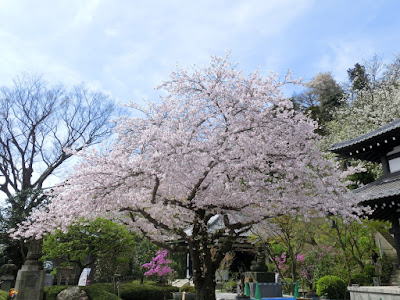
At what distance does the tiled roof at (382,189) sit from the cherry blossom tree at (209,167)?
1.28 metres

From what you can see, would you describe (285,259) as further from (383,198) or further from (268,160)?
(268,160)

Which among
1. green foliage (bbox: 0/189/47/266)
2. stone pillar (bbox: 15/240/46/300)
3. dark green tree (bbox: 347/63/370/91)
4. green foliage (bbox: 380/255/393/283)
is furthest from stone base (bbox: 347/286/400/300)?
dark green tree (bbox: 347/63/370/91)

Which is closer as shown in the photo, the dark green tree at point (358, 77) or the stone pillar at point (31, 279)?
the stone pillar at point (31, 279)

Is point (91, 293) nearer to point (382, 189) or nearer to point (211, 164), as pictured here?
point (211, 164)

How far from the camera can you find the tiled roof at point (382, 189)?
848 centimetres

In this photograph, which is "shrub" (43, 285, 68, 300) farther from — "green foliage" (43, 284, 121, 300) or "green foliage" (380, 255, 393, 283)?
"green foliage" (380, 255, 393, 283)

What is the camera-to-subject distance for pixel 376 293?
878 cm

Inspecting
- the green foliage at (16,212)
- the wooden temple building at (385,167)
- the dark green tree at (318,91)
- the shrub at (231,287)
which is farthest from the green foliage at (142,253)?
the dark green tree at (318,91)

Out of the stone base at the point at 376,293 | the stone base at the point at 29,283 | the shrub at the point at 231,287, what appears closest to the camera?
the stone base at the point at 376,293

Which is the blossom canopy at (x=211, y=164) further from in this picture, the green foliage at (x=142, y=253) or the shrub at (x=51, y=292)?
the green foliage at (x=142, y=253)

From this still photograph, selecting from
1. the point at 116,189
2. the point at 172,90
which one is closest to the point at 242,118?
the point at 172,90

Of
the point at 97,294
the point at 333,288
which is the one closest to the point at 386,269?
the point at 333,288

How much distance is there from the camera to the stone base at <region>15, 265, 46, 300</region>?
1039 cm

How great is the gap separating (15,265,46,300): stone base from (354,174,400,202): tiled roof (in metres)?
11.0
